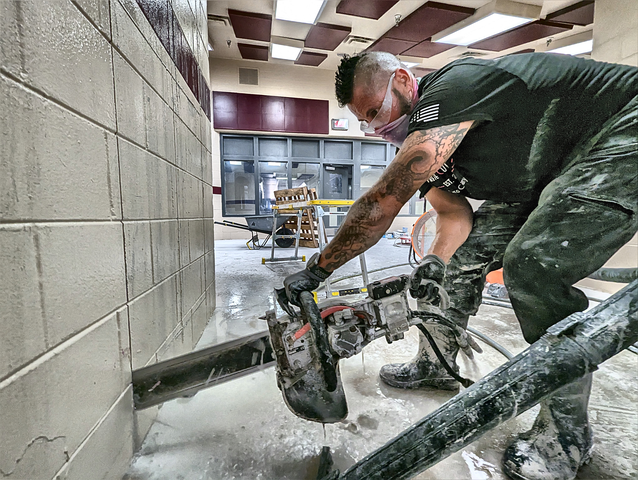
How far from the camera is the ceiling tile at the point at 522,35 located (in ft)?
16.2

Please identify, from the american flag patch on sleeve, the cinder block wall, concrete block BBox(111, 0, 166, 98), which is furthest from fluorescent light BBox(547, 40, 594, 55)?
the cinder block wall

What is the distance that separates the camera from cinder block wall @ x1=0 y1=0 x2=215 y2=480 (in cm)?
49

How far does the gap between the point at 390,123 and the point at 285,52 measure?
6.48 metres

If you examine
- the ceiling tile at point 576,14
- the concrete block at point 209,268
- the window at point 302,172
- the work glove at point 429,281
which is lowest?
the concrete block at point 209,268

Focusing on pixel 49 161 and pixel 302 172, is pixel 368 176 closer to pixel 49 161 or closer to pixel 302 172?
pixel 302 172

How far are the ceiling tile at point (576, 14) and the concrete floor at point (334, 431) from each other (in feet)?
17.4

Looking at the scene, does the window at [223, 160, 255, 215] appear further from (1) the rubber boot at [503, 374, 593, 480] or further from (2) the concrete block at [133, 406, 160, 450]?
(1) the rubber boot at [503, 374, 593, 480]

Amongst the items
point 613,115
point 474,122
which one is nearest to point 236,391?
→ point 474,122

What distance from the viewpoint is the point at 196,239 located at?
69.4 inches

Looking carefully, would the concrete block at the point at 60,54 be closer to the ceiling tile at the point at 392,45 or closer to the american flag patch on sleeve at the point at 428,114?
the american flag patch on sleeve at the point at 428,114

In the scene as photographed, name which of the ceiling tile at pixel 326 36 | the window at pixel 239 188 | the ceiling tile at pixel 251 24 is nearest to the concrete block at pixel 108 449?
the ceiling tile at pixel 251 24

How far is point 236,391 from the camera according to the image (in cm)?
132

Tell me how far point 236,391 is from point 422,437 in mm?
934

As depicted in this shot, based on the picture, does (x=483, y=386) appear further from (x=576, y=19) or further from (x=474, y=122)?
(x=576, y=19)
